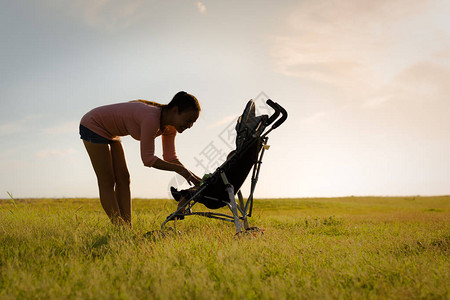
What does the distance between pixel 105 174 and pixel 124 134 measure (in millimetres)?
619

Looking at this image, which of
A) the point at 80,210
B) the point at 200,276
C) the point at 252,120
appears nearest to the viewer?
the point at 200,276

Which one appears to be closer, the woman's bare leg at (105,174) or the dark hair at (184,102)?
the dark hair at (184,102)

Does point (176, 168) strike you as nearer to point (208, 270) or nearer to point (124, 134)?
point (124, 134)

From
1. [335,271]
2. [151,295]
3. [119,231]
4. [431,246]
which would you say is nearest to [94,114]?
[119,231]

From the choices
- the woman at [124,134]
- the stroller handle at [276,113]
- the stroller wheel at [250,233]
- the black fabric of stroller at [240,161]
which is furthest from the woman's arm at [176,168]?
the stroller handle at [276,113]

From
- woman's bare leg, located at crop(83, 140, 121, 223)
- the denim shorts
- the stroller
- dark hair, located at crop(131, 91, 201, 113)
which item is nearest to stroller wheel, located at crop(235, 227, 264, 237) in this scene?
the stroller

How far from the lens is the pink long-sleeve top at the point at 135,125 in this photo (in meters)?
4.06

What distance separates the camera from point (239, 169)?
429 centimetres

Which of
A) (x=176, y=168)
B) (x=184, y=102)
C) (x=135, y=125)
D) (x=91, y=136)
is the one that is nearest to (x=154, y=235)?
(x=176, y=168)

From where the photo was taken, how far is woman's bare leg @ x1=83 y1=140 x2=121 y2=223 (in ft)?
15.0

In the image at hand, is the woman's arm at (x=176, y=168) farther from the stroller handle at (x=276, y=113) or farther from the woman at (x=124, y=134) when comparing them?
the stroller handle at (x=276, y=113)

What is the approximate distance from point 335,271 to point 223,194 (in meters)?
1.90

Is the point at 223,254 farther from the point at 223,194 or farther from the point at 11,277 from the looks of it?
the point at 11,277

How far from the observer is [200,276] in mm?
2641
